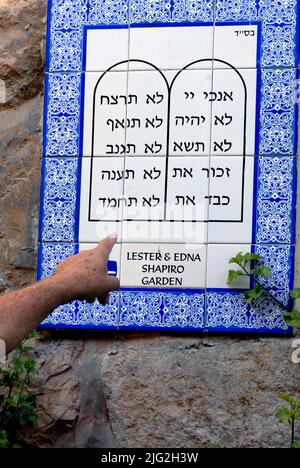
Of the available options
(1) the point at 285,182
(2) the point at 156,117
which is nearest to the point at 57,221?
(2) the point at 156,117

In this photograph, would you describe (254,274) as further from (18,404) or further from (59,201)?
(18,404)

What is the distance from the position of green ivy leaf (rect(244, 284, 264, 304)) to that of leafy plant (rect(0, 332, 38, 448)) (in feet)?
1.74

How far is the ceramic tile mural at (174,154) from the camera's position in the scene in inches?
106

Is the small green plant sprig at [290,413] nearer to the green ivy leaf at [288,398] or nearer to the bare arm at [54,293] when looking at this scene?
the green ivy leaf at [288,398]

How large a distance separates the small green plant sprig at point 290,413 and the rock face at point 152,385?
43 millimetres

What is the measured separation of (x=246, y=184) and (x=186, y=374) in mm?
496

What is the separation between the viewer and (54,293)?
2.23m

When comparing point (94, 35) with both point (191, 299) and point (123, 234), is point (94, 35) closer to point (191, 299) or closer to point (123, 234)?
point (123, 234)

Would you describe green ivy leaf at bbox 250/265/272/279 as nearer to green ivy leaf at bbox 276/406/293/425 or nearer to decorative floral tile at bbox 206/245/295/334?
decorative floral tile at bbox 206/245/295/334

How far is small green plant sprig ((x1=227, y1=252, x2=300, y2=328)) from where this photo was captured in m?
2.64

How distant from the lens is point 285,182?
2.71m

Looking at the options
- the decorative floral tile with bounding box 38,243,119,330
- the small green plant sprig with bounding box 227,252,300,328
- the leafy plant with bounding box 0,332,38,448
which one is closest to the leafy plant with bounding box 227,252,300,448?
the small green plant sprig with bounding box 227,252,300,328

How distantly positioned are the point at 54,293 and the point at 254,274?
24.8 inches

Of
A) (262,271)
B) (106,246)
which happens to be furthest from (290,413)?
(106,246)
